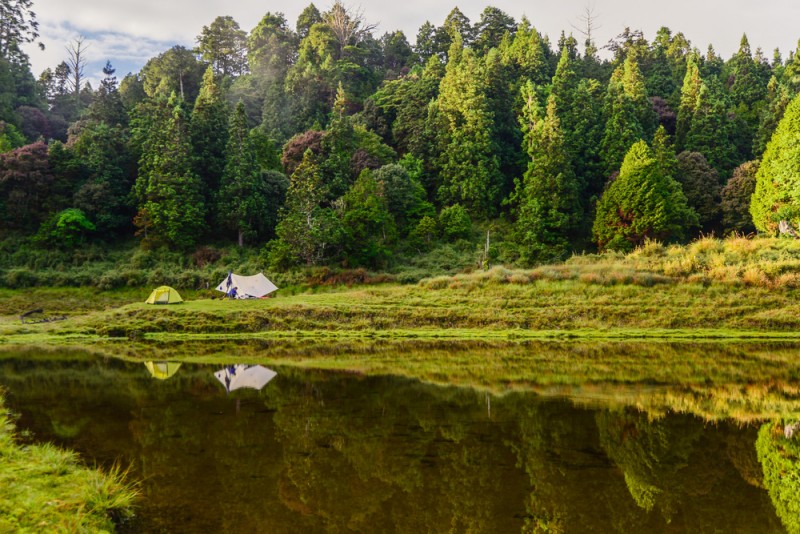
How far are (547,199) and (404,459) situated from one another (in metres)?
40.1

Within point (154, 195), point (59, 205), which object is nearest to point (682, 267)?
point (154, 195)

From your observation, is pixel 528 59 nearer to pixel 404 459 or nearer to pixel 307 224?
pixel 307 224

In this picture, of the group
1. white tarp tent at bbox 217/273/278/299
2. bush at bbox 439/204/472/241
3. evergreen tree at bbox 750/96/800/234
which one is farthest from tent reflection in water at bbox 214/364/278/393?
evergreen tree at bbox 750/96/800/234

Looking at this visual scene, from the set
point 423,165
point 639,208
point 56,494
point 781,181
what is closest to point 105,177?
point 423,165

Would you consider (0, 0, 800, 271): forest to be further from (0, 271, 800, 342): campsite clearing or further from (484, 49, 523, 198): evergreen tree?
(0, 271, 800, 342): campsite clearing

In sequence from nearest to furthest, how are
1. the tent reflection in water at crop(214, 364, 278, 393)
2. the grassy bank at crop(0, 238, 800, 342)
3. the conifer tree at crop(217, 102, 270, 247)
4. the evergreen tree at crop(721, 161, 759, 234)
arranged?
1. the tent reflection in water at crop(214, 364, 278, 393)
2. the grassy bank at crop(0, 238, 800, 342)
3. the evergreen tree at crop(721, 161, 759, 234)
4. the conifer tree at crop(217, 102, 270, 247)

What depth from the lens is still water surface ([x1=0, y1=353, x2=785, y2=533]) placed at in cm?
707

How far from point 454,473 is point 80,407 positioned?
947 centimetres

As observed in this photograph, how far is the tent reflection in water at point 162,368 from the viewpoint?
1688 centimetres

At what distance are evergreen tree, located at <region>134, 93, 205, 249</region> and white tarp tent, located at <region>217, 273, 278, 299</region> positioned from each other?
11377 millimetres

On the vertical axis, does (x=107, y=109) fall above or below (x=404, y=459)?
above

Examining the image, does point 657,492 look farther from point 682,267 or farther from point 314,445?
point 682,267

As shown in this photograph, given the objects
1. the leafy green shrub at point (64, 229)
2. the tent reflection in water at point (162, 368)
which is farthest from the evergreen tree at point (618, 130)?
the leafy green shrub at point (64, 229)

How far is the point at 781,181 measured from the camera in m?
34.6
